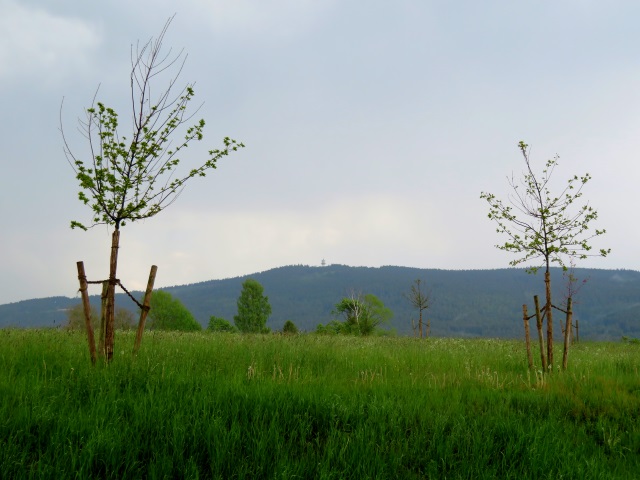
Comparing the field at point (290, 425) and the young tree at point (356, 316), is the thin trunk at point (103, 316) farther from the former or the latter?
the young tree at point (356, 316)

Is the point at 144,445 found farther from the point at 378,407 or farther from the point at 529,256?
the point at 529,256

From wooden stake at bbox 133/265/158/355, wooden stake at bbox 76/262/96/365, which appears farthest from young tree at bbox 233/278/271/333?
wooden stake at bbox 76/262/96/365

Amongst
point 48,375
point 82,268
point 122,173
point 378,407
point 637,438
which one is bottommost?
point 637,438

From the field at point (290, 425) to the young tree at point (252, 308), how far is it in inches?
3003

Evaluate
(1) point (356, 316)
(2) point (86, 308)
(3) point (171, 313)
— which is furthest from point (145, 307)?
(3) point (171, 313)

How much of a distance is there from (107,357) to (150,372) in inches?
57.8

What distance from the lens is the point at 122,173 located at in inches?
391

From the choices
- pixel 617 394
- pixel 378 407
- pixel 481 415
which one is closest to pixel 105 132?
pixel 378 407

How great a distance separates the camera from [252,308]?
3391 inches

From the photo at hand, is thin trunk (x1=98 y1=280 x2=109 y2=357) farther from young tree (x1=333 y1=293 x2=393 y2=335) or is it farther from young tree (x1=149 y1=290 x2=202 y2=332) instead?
young tree (x1=149 y1=290 x2=202 y2=332)

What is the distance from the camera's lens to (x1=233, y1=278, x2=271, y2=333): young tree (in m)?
85.3

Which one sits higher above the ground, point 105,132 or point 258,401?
point 105,132

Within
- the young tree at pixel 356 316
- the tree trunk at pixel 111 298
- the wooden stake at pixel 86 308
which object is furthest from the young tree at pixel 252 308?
the wooden stake at pixel 86 308

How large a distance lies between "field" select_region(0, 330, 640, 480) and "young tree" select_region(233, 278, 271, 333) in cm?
7628
